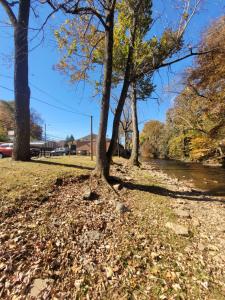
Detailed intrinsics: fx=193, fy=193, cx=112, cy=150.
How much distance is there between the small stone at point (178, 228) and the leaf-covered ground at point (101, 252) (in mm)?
88

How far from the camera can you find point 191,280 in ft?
8.84

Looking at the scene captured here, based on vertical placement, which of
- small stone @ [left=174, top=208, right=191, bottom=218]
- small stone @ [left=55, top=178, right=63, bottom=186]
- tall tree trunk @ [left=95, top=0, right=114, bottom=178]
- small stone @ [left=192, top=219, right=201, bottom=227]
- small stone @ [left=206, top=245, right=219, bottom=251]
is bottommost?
small stone @ [left=206, top=245, right=219, bottom=251]

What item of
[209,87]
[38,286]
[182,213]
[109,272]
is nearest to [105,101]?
[182,213]

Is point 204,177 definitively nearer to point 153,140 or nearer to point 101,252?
point 101,252

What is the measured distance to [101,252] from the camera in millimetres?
3115

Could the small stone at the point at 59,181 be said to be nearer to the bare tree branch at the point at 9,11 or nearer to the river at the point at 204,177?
the river at the point at 204,177

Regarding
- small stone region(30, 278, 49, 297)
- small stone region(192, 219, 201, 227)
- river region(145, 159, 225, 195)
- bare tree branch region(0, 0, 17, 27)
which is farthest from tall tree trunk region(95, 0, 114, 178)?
river region(145, 159, 225, 195)

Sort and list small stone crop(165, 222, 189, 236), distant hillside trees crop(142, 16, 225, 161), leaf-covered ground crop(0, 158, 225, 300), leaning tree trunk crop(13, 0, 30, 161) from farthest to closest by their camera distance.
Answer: distant hillside trees crop(142, 16, 225, 161)
leaning tree trunk crop(13, 0, 30, 161)
small stone crop(165, 222, 189, 236)
leaf-covered ground crop(0, 158, 225, 300)

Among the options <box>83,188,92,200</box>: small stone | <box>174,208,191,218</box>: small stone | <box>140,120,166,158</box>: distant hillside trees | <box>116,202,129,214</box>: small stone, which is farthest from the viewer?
<box>140,120,166,158</box>: distant hillside trees

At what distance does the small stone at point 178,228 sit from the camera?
12.6 ft

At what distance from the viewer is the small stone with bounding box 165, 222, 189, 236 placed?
3842mm

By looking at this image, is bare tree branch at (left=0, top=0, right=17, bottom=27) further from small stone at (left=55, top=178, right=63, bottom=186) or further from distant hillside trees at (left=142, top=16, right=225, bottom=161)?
distant hillside trees at (left=142, top=16, right=225, bottom=161)

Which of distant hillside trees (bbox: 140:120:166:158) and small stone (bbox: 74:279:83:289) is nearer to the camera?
small stone (bbox: 74:279:83:289)

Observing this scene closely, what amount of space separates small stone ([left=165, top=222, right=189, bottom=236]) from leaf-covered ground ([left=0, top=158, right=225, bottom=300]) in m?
0.09
